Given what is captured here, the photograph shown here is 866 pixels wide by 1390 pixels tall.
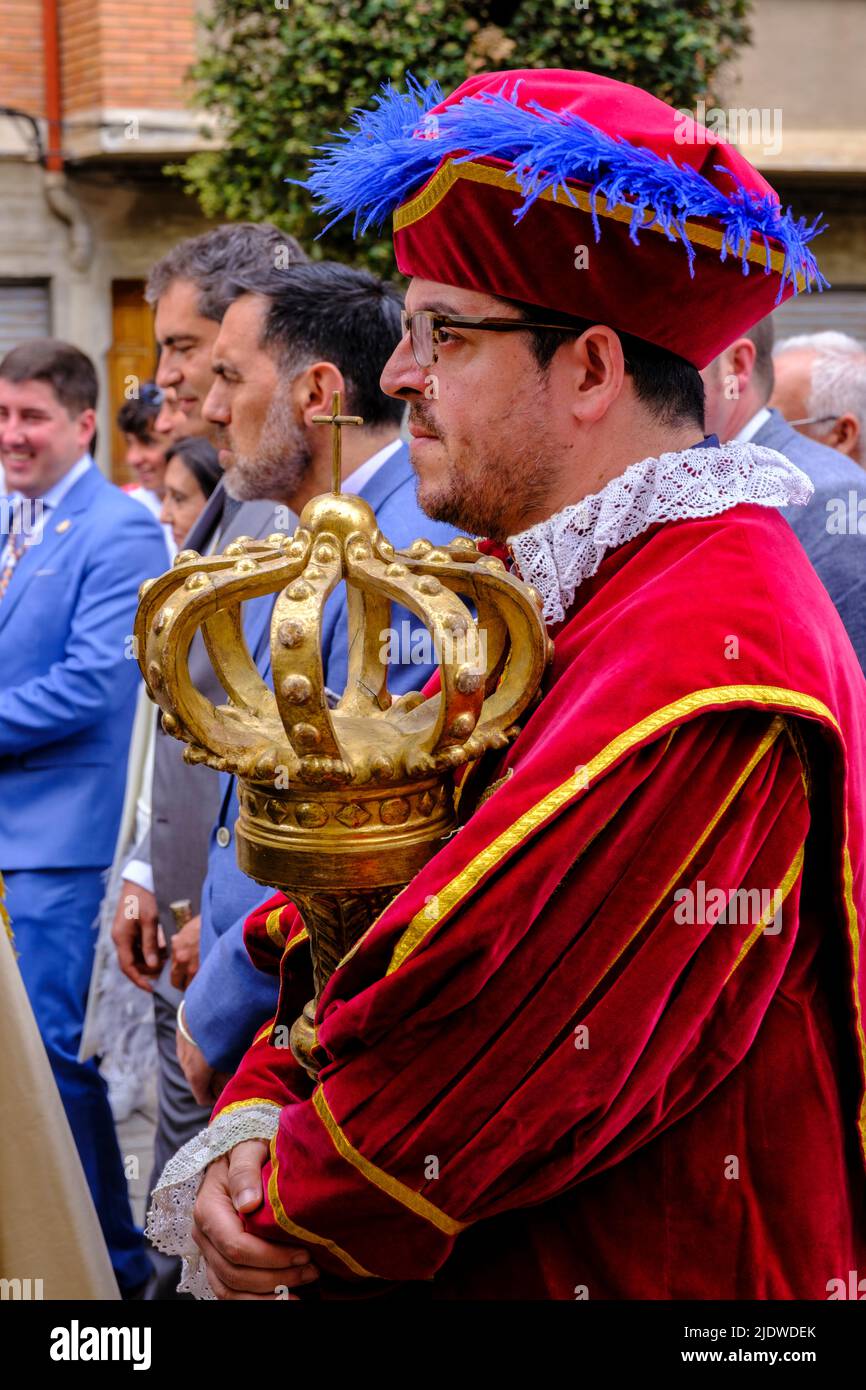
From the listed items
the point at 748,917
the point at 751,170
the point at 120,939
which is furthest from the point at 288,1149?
the point at 120,939

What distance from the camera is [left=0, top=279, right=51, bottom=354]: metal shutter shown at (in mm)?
13141

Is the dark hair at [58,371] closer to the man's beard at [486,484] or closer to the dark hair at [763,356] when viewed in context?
the dark hair at [763,356]

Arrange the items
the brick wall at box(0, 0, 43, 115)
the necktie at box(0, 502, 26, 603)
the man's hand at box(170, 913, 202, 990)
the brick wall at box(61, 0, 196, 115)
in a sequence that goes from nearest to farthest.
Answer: the man's hand at box(170, 913, 202, 990), the necktie at box(0, 502, 26, 603), the brick wall at box(61, 0, 196, 115), the brick wall at box(0, 0, 43, 115)

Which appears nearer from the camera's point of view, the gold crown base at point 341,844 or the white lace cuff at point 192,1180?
the gold crown base at point 341,844

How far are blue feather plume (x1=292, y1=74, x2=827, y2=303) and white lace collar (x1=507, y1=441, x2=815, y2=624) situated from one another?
22cm

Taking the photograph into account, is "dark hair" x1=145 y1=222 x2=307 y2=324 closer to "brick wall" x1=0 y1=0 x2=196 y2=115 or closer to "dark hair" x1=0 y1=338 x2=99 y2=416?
"dark hair" x1=0 y1=338 x2=99 y2=416

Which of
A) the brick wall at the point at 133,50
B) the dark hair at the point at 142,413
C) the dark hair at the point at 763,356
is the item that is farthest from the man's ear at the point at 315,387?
the brick wall at the point at 133,50

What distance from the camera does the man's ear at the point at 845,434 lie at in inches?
202

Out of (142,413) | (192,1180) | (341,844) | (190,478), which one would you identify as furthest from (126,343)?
(341,844)

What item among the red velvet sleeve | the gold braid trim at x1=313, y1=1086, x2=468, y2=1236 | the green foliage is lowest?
the gold braid trim at x1=313, y1=1086, x2=468, y2=1236

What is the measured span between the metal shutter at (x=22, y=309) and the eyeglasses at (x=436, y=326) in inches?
464

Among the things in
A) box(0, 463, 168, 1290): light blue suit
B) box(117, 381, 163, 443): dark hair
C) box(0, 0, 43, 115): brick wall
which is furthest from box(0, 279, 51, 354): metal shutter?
box(0, 463, 168, 1290): light blue suit

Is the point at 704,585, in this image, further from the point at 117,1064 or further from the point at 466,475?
the point at 117,1064
